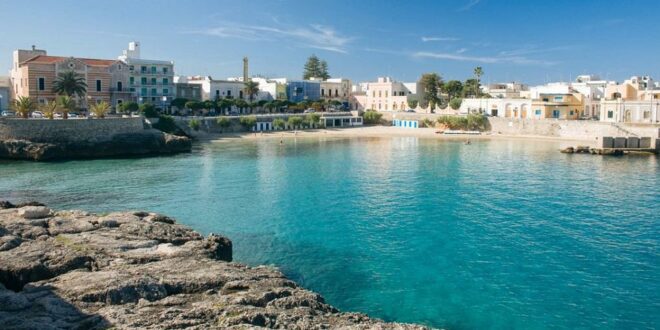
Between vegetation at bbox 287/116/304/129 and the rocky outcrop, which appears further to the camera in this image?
vegetation at bbox 287/116/304/129

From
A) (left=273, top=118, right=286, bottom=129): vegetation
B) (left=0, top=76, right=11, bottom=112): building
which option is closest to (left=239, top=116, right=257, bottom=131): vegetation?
(left=273, top=118, right=286, bottom=129): vegetation

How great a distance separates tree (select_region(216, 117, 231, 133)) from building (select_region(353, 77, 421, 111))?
41.9 metres

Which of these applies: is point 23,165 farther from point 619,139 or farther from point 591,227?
A: point 619,139

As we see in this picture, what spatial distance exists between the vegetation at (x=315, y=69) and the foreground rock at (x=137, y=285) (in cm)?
12981

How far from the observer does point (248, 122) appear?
98625 millimetres

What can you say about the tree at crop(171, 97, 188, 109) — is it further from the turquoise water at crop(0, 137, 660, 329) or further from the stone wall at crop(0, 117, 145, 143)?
the turquoise water at crop(0, 137, 660, 329)

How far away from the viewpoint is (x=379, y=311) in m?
21.3

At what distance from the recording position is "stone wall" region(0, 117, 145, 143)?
6178 centimetres

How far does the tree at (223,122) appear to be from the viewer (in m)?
94.2

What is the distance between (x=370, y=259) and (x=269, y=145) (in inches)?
2198

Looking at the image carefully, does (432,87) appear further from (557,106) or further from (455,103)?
(557,106)

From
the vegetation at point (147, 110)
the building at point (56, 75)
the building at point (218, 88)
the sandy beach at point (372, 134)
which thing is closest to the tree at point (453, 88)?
the sandy beach at point (372, 134)

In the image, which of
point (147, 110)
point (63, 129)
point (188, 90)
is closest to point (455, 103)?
point (188, 90)

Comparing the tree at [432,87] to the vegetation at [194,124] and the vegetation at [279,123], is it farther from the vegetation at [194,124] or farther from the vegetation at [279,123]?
the vegetation at [194,124]
